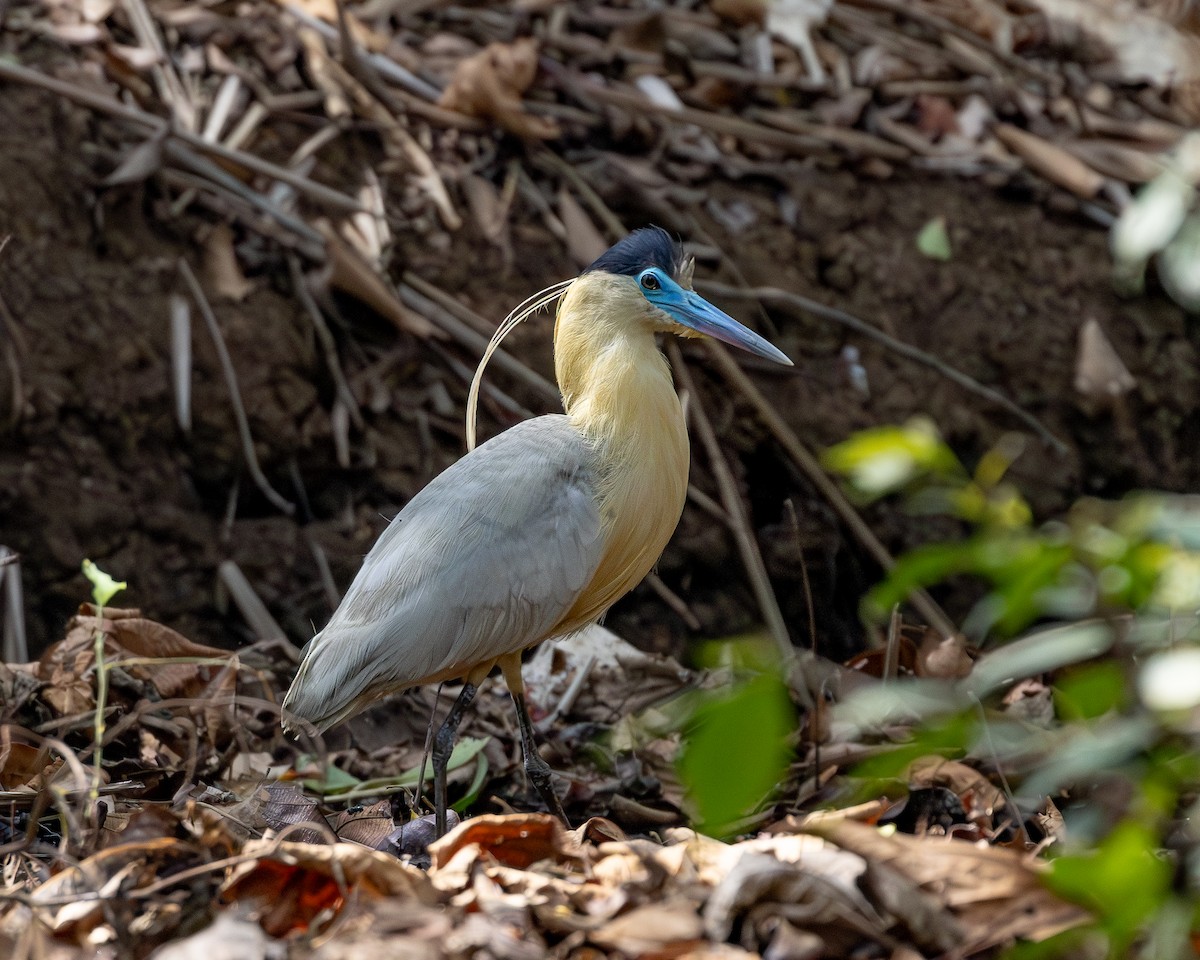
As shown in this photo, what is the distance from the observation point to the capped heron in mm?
3449

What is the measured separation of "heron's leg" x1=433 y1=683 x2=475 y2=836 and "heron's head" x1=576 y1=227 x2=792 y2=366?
120 cm

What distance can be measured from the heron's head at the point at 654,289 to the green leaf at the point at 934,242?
8.47 feet

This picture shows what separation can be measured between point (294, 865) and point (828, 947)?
91 cm

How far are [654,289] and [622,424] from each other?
17.2 inches

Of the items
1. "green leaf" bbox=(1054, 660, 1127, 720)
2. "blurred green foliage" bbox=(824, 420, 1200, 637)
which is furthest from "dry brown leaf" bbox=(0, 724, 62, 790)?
"green leaf" bbox=(1054, 660, 1127, 720)

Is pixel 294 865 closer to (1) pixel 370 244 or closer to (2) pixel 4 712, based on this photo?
(2) pixel 4 712

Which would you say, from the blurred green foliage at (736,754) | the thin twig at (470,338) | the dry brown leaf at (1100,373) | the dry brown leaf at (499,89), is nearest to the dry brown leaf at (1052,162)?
the dry brown leaf at (1100,373)

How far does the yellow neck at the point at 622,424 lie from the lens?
365 cm

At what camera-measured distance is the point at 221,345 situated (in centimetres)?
517

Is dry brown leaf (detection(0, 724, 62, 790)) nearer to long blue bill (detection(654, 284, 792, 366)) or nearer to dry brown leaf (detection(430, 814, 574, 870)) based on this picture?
dry brown leaf (detection(430, 814, 574, 870))

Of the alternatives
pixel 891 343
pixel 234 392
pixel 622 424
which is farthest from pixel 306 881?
pixel 891 343

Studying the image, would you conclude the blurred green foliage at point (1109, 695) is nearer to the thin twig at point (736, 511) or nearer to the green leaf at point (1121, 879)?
the green leaf at point (1121, 879)

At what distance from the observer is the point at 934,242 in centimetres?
613

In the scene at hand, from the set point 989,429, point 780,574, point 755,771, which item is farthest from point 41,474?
point 755,771
